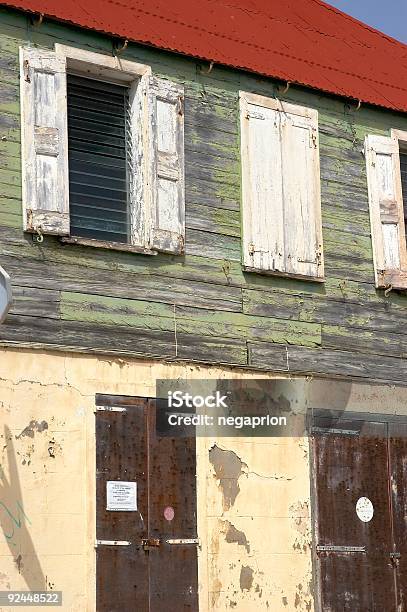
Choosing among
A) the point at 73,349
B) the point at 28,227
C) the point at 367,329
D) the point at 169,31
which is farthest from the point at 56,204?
the point at 367,329

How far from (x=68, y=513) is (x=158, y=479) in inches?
37.0

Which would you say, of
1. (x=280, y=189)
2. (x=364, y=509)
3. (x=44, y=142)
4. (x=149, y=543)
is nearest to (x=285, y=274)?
(x=280, y=189)

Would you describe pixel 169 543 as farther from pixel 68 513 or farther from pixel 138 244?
pixel 138 244

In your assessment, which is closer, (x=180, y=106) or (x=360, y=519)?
(x=180, y=106)

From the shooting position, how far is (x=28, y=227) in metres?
10.2

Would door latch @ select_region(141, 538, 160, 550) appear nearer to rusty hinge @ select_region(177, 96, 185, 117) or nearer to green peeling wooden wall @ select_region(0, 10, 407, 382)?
green peeling wooden wall @ select_region(0, 10, 407, 382)

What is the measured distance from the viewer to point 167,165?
1120 cm

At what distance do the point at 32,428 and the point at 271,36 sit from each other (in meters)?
5.29

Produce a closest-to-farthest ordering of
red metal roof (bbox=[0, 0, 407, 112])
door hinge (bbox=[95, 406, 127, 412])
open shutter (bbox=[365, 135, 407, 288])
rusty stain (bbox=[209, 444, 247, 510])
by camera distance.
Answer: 1. door hinge (bbox=[95, 406, 127, 412])
2. rusty stain (bbox=[209, 444, 247, 510])
3. red metal roof (bbox=[0, 0, 407, 112])
4. open shutter (bbox=[365, 135, 407, 288])

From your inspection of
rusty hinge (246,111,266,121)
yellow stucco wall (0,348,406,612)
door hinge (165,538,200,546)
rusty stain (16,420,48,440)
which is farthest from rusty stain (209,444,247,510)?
rusty hinge (246,111,266,121)

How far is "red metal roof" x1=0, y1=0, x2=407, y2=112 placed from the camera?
1130 centimetres

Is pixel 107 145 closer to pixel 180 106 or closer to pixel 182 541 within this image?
pixel 180 106

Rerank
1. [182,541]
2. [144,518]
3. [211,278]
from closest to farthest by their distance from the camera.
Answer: [144,518]
[182,541]
[211,278]

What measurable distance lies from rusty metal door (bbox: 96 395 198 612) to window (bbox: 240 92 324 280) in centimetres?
196
